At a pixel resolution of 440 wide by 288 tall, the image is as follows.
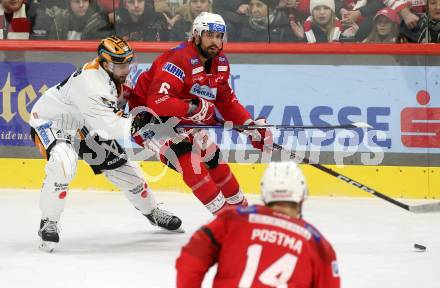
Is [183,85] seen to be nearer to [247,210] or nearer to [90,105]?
[90,105]

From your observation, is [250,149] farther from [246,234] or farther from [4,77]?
[246,234]

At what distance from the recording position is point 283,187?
3.12 m

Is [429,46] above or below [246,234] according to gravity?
above

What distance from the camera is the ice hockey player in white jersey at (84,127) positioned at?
5699 millimetres

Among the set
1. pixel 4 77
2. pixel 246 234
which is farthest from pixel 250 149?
pixel 246 234

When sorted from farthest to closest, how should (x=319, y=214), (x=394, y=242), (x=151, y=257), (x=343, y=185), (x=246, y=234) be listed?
(x=343, y=185)
(x=319, y=214)
(x=394, y=242)
(x=151, y=257)
(x=246, y=234)

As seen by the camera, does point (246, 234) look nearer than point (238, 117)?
Yes

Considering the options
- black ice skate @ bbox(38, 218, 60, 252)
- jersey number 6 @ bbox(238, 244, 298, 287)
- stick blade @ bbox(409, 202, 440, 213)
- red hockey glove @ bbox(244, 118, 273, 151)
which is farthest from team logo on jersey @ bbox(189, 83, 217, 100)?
jersey number 6 @ bbox(238, 244, 298, 287)

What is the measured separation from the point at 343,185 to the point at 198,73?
1977 mm

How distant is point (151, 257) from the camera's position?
5.70 metres

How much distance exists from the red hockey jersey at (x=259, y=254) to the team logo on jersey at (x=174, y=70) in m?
2.74

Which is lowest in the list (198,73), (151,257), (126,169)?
(151,257)

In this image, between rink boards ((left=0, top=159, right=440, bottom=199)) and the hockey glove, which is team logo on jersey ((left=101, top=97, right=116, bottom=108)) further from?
rink boards ((left=0, top=159, right=440, bottom=199))

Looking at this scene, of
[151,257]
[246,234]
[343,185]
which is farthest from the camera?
[343,185]
